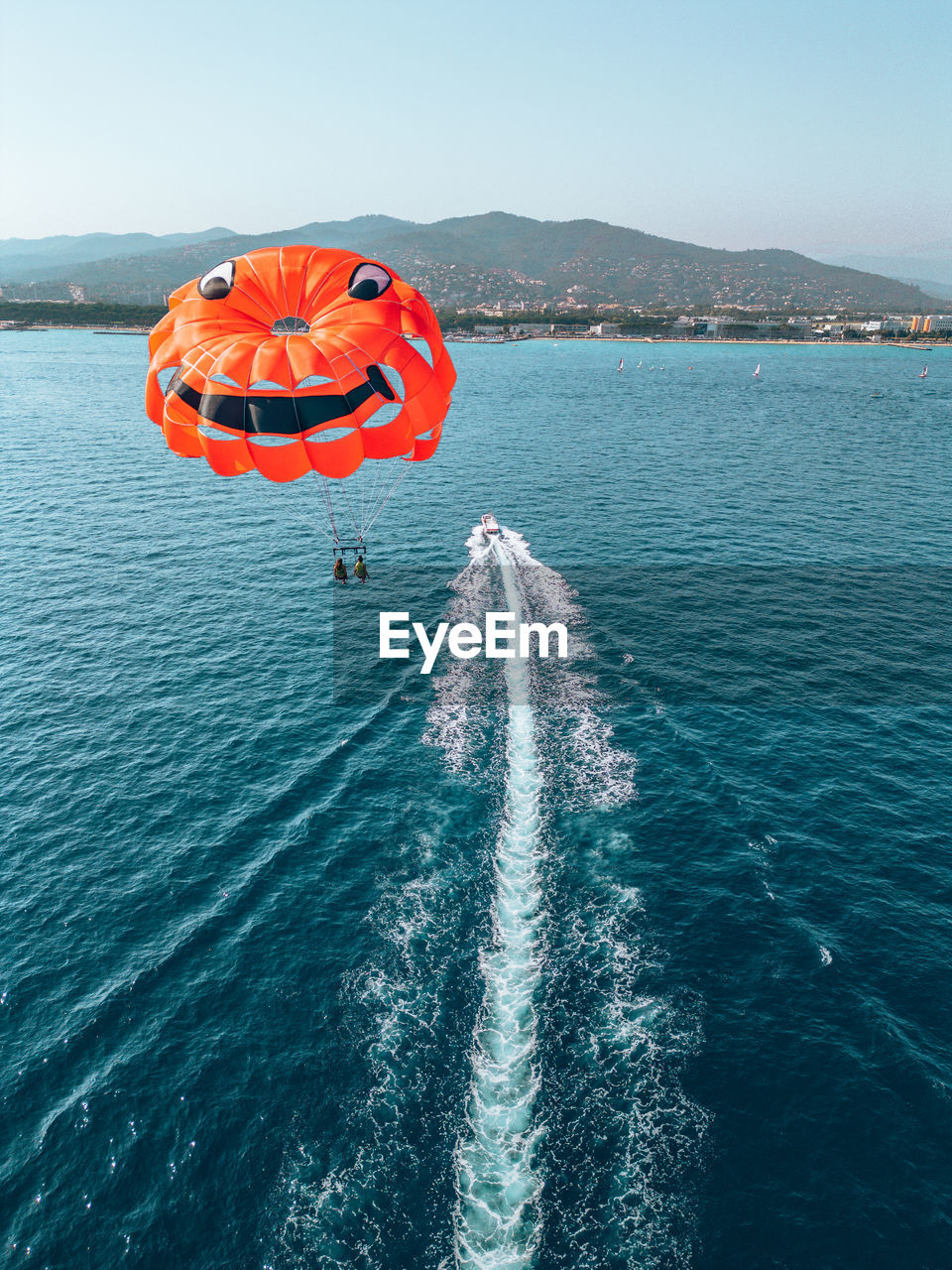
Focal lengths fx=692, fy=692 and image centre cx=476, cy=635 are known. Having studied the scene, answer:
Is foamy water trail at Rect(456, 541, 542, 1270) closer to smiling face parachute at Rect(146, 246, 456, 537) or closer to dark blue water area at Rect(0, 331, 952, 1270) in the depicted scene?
dark blue water area at Rect(0, 331, 952, 1270)

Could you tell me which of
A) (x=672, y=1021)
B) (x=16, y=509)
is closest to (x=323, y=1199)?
(x=672, y=1021)

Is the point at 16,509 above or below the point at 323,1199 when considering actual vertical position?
above

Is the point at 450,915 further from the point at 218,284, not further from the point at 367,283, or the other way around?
the point at 218,284

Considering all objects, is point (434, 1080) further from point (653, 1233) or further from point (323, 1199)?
point (653, 1233)

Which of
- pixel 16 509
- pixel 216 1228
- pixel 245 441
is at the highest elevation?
pixel 245 441

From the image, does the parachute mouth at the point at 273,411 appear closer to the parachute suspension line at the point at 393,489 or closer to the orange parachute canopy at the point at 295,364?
the orange parachute canopy at the point at 295,364

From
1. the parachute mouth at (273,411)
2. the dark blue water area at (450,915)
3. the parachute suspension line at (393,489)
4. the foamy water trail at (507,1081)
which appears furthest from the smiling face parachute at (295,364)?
the parachute suspension line at (393,489)

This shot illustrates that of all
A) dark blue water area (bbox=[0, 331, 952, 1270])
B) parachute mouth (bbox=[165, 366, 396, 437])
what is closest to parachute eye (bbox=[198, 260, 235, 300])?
parachute mouth (bbox=[165, 366, 396, 437])
